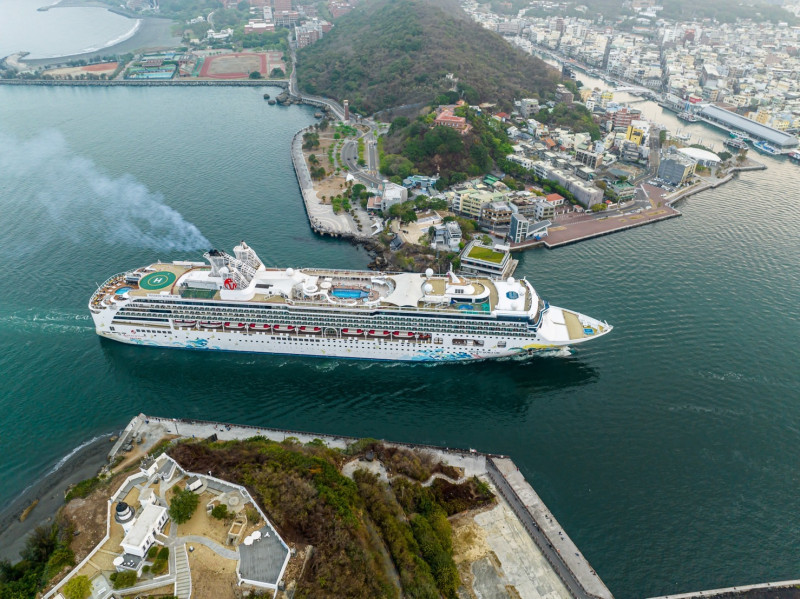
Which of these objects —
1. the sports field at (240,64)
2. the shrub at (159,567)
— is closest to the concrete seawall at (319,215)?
the shrub at (159,567)

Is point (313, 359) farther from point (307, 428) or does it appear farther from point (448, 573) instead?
point (448, 573)

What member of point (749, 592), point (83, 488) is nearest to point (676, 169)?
point (749, 592)

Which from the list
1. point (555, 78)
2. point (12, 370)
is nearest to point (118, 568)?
point (12, 370)

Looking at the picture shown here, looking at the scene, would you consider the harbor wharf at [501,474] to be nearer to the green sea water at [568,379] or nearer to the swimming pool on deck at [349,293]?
the green sea water at [568,379]

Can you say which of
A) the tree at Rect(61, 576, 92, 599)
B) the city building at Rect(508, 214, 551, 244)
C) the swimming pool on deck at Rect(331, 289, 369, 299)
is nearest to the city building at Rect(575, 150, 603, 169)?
the city building at Rect(508, 214, 551, 244)

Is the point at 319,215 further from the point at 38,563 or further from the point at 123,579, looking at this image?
the point at 123,579

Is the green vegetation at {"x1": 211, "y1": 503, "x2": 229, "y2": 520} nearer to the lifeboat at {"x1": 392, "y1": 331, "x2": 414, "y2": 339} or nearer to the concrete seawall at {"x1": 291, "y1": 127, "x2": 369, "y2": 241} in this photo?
the lifeboat at {"x1": 392, "y1": 331, "x2": 414, "y2": 339}
